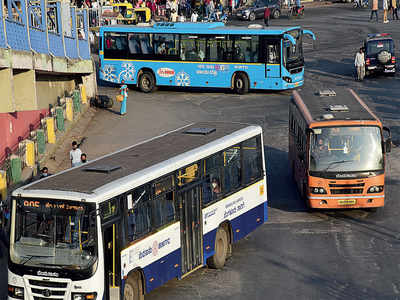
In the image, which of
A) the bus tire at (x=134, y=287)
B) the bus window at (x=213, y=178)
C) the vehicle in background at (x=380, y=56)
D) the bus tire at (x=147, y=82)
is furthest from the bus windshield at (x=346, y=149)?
the vehicle in background at (x=380, y=56)

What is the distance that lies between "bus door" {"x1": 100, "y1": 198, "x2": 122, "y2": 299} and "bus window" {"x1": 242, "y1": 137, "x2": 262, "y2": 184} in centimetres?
498

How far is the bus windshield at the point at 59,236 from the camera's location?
12250 millimetres

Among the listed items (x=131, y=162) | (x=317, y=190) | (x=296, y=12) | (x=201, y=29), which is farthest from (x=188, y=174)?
(x=296, y=12)

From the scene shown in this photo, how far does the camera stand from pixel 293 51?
116 feet

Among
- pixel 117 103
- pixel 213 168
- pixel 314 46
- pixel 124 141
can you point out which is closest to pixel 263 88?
pixel 117 103

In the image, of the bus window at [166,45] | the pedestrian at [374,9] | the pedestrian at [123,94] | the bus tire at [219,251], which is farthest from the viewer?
the pedestrian at [374,9]

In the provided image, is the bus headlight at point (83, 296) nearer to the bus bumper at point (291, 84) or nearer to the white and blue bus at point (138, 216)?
the white and blue bus at point (138, 216)

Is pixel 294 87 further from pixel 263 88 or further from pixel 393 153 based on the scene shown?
pixel 393 153

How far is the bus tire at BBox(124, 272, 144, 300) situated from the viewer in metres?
13.3

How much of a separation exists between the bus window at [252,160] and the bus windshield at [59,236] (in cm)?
566

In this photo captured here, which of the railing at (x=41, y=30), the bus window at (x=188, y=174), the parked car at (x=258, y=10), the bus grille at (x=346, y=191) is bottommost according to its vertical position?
the bus grille at (x=346, y=191)

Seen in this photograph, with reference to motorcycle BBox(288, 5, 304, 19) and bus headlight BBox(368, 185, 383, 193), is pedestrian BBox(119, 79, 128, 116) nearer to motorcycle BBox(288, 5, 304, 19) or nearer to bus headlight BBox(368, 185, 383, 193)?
bus headlight BBox(368, 185, 383, 193)

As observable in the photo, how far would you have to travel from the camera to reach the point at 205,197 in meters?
15.7

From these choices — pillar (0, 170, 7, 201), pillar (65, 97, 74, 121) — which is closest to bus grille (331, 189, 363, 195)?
pillar (0, 170, 7, 201)
